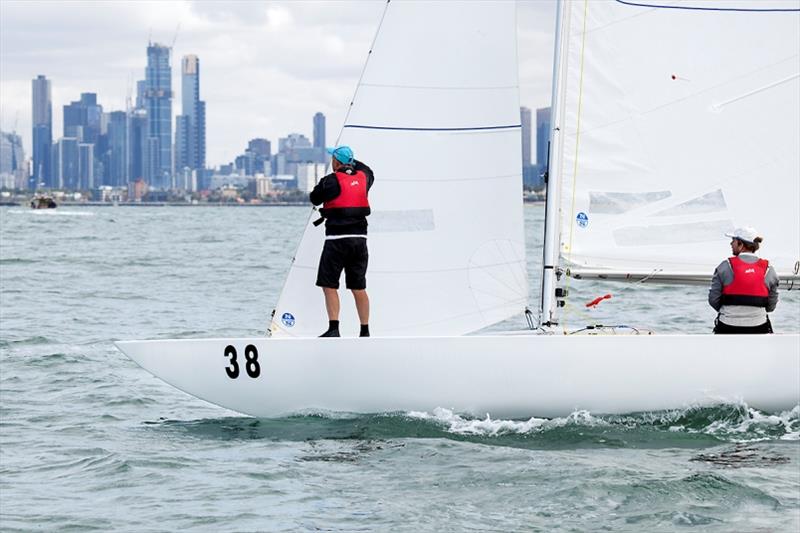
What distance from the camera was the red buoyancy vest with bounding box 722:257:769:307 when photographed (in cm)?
879

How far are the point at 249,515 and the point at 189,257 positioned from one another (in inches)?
1049

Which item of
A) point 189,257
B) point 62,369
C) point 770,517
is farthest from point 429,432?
point 189,257

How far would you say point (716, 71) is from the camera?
9.36 meters

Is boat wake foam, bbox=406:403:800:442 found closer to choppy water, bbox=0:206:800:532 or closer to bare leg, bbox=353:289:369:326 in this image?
choppy water, bbox=0:206:800:532

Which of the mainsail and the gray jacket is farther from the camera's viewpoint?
the mainsail

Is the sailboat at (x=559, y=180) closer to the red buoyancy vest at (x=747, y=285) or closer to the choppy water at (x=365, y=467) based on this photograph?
the choppy water at (x=365, y=467)

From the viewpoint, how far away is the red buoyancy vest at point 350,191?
8984mm

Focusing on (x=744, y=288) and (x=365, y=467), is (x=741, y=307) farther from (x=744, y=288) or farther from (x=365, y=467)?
(x=365, y=467)

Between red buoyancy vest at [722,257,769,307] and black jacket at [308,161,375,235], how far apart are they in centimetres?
242

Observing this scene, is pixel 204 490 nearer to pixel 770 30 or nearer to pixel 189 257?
pixel 770 30

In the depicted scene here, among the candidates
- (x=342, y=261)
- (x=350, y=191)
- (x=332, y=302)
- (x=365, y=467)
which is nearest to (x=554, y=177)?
(x=350, y=191)

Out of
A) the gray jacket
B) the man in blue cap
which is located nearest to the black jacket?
the man in blue cap

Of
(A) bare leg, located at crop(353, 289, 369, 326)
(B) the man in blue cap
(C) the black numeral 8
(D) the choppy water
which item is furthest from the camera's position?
(A) bare leg, located at crop(353, 289, 369, 326)

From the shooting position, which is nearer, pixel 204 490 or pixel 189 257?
pixel 204 490
